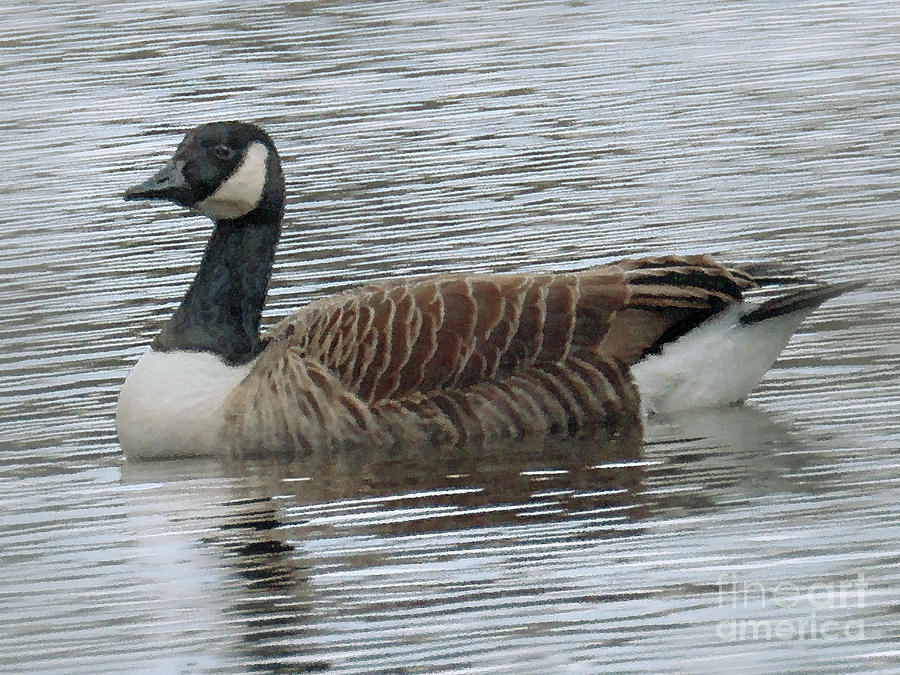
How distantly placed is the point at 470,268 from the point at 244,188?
7.83 ft

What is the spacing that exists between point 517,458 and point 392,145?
684cm

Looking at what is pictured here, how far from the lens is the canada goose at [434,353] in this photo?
816 cm

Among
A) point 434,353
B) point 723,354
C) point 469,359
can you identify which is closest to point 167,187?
point 434,353

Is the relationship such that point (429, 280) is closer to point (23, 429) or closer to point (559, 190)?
point (23, 429)

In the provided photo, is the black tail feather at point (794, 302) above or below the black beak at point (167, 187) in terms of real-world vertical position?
below

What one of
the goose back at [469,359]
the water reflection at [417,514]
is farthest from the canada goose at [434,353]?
the water reflection at [417,514]

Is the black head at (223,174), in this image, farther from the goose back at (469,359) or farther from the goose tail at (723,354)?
the goose tail at (723,354)

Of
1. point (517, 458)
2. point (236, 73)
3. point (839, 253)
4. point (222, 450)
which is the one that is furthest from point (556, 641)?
point (236, 73)

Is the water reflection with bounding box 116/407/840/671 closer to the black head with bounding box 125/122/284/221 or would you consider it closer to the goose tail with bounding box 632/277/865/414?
the goose tail with bounding box 632/277/865/414

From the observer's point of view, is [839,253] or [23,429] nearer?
[23,429]

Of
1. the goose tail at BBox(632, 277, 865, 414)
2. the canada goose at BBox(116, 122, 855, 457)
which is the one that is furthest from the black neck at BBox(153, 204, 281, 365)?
the goose tail at BBox(632, 277, 865, 414)

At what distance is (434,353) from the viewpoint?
26.7ft

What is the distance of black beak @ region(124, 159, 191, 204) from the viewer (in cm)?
852

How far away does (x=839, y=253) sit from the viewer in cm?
1070
